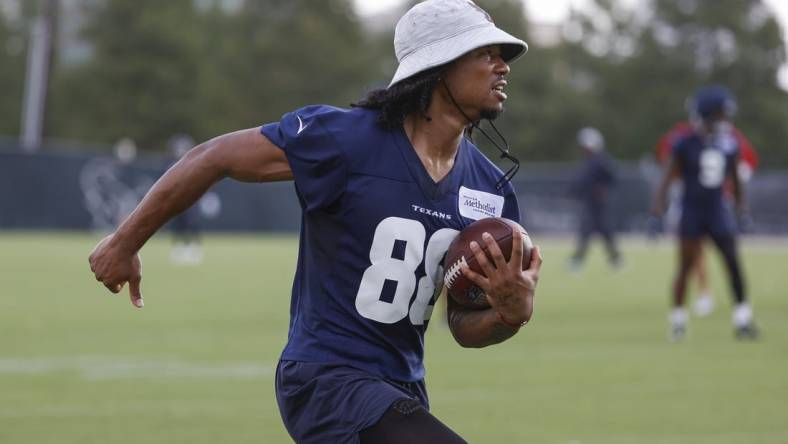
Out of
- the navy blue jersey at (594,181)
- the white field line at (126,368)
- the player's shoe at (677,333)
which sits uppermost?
the navy blue jersey at (594,181)

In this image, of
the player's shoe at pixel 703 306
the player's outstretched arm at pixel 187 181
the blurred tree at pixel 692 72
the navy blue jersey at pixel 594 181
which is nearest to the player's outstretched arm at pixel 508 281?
the player's outstretched arm at pixel 187 181

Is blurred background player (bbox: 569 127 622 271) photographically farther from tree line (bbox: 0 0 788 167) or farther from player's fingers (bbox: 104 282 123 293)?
tree line (bbox: 0 0 788 167)

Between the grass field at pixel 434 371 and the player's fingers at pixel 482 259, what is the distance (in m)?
3.50

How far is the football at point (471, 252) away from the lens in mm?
4336

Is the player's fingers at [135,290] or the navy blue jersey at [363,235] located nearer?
the navy blue jersey at [363,235]

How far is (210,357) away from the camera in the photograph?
1139cm

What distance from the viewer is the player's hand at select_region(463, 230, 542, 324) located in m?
4.25

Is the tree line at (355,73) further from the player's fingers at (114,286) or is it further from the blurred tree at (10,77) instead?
the player's fingers at (114,286)

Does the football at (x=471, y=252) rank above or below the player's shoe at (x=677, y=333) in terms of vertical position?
above

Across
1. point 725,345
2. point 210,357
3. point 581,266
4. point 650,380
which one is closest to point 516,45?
point 650,380

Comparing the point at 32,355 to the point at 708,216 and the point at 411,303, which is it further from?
the point at 411,303

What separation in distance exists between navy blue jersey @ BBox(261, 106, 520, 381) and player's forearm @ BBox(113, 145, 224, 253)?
220mm

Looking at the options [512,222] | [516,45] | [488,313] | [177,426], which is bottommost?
[177,426]

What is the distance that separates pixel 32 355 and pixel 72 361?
513mm
